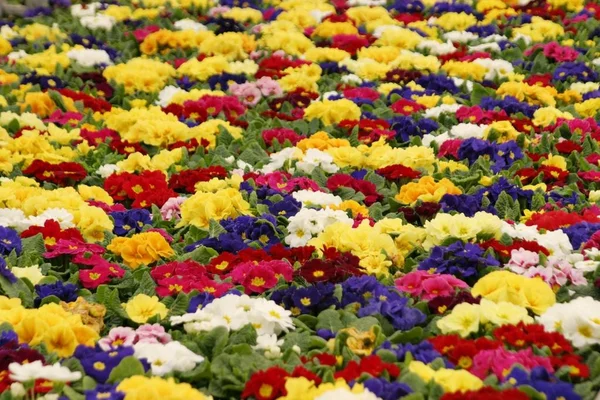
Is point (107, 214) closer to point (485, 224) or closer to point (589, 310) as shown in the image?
point (485, 224)

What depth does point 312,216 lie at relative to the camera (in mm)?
4621

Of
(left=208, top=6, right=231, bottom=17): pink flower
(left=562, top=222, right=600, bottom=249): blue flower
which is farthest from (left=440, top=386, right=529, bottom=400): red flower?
(left=208, top=6, right=231, bottom=17): pink flower

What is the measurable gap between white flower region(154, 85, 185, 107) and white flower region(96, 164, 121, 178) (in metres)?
1.33

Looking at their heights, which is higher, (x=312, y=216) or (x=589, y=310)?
(x=589, y=310)

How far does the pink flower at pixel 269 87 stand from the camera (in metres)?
7.16

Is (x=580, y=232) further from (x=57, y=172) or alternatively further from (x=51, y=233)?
(x=57, y=172)

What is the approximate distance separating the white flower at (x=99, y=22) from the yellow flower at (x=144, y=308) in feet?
18.4

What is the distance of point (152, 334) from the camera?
3592 mm

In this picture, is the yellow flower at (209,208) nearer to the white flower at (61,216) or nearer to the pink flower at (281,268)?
the white flower at (61,216)

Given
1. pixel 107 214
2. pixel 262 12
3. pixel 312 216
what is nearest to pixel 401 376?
pixel 312 216

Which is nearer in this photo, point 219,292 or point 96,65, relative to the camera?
point 219,292

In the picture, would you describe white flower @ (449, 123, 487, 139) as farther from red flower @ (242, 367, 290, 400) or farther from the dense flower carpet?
red flower @ (242, 367, 290, 400)

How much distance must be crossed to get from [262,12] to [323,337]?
6.38 metres

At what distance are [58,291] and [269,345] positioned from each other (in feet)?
3.31
